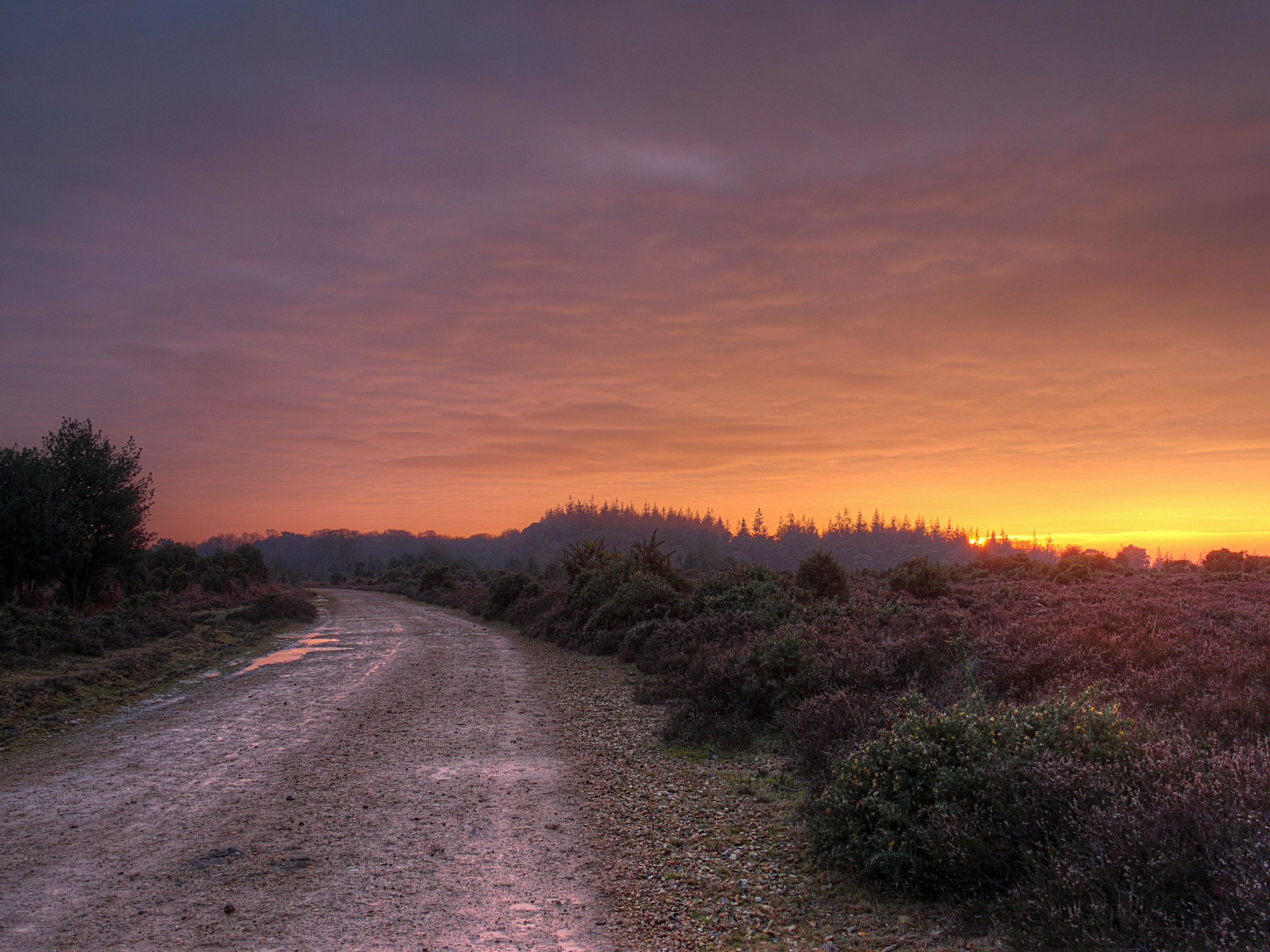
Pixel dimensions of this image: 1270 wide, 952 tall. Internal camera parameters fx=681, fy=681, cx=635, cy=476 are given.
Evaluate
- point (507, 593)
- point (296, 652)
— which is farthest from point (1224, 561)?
point (296, 652)

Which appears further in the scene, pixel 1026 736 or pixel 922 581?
pixel 922 581

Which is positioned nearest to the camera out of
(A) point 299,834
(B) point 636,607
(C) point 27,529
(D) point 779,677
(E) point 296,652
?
(A) point 299,834

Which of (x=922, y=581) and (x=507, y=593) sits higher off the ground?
(x=922, y=581)

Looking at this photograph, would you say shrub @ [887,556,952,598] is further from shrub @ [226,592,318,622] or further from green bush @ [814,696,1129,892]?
shrub @ [226,592,318,622]

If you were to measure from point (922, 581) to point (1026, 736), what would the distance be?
18.1 meters

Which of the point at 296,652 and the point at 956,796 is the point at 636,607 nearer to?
the point at 296,652

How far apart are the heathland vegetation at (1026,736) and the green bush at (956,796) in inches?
0.7

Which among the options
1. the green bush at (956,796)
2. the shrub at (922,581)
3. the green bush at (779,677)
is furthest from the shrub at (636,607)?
the green bush at (956,796)

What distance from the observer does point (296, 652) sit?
21875mm

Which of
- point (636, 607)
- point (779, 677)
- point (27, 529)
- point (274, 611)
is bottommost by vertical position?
point (274, 611)

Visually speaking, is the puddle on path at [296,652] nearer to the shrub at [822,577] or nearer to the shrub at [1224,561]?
the shrub at [822,577]

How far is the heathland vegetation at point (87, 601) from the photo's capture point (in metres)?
15.3

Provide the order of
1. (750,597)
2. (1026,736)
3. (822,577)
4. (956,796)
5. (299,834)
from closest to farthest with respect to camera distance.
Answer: (956,796) < (1026,736) < (299,834) < (750,597) < (822,577)

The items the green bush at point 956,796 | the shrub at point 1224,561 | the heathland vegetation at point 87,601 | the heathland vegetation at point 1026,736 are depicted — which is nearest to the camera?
the heathland vegetation at point 1026,736
